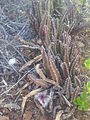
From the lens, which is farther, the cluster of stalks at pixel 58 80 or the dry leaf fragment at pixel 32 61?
the dry leaf fragment at pixel 32 61

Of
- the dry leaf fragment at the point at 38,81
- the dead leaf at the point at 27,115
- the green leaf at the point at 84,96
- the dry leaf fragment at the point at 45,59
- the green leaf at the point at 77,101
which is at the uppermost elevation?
the dry leaf fragment at the point at 45,59

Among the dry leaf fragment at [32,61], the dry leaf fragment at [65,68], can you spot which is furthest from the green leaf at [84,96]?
the dry leaf fragment at [32,61]

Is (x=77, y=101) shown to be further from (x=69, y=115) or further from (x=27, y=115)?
(x=27, y=115)

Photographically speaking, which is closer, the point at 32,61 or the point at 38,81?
the point at 38,81

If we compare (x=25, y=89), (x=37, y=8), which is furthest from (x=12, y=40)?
(x=25, y=89)

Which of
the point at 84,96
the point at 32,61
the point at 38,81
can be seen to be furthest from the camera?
the point at 32,61

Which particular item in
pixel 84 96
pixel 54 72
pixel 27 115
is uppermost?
pixel 54 72

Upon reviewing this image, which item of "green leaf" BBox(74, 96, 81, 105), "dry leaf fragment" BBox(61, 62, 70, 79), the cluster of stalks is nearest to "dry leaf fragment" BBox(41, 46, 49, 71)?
the cluster of stalks

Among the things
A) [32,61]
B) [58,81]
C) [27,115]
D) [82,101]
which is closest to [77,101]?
[82,101]

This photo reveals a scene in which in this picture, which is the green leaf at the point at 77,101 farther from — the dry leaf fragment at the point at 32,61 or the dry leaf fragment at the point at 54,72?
the dry leaf fragment at the point at 32,61

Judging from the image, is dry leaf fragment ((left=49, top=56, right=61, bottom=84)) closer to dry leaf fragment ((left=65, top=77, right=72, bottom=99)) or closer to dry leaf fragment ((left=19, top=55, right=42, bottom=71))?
dry leaf fragment ((left=65, top=77, right=72, bottom=99))

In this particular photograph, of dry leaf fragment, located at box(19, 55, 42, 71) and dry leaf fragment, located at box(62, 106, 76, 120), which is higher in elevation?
dry leaf fragment, located at box(19, 55, 42, 71)

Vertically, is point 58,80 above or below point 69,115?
above
